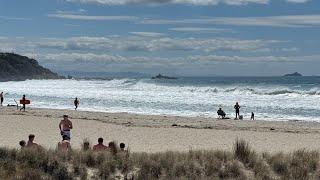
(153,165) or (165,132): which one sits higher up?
(153,165)

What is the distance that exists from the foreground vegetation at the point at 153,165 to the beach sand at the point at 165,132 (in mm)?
5374

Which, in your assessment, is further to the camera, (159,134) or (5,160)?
(159,134)

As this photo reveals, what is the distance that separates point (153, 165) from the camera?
10.0 metres

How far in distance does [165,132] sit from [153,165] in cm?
1221

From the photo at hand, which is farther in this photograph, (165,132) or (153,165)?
(165,132)

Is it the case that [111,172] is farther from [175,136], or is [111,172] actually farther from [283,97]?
[283,97]

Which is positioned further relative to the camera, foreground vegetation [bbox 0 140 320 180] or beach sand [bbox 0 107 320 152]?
beach sand [bbox 0 107 320 152]

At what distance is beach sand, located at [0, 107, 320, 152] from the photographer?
1814cm

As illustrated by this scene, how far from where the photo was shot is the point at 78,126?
24531 millimetres

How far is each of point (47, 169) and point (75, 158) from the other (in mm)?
590

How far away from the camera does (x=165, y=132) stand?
2225 centimetres

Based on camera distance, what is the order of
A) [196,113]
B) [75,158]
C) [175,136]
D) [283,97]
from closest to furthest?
[75,158] → [175,136] → [196,113] → [283,97]

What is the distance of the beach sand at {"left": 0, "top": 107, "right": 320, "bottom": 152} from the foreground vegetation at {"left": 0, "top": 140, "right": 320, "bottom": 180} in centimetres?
537

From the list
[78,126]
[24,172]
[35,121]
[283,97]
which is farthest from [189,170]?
[283,97]
